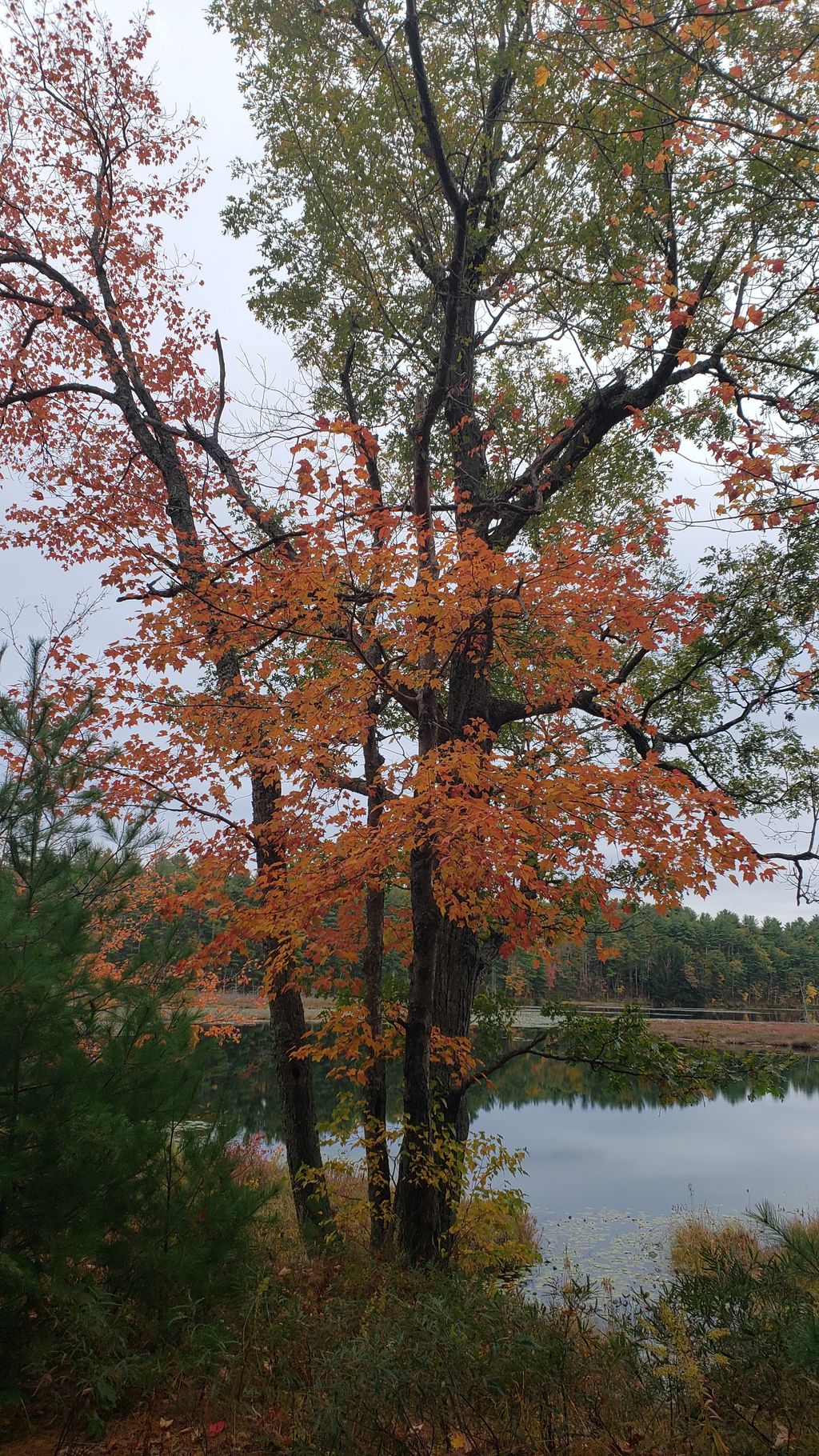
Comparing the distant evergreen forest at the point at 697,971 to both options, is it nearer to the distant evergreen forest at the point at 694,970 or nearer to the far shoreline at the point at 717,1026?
the distant evergreen forest at the point at 694,970

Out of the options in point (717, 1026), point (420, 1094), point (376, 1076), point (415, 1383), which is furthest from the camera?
point (717, 1026)

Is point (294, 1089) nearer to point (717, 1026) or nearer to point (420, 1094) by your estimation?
point (420, 1094)

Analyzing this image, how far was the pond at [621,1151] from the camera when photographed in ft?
40.0

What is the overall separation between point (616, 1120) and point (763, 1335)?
24378 millimetres

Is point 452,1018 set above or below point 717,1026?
above

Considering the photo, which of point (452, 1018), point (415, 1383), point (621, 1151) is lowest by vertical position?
point (621, 1151)

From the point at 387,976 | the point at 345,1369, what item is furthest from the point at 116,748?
the point at 387,976

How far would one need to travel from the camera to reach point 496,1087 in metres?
22.8

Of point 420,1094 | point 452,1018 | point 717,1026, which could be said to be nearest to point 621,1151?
point 452,1018

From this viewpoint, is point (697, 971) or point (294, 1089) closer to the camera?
point (294, 1089)

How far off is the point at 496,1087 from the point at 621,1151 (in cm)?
375

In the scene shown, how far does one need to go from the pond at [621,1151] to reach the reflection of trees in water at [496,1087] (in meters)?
0.11

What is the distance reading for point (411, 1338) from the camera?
3953 mm

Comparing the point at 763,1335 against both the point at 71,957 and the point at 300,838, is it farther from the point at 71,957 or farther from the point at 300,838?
the point at 300,838
